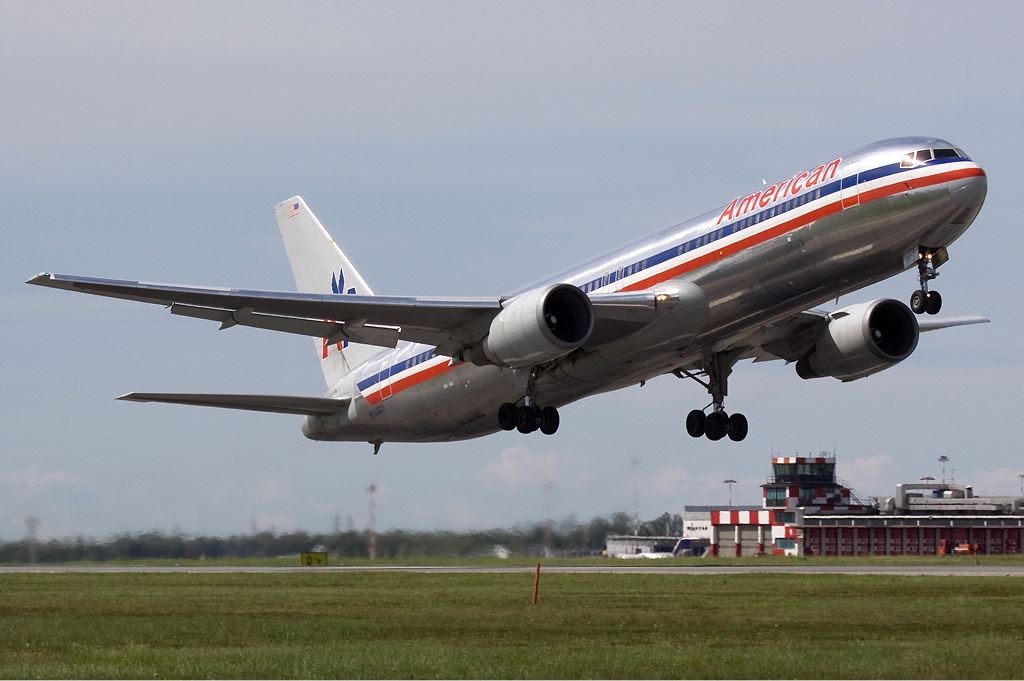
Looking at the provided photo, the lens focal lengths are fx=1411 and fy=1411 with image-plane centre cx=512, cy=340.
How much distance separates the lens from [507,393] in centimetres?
4125

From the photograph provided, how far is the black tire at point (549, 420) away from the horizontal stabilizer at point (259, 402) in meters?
9.30

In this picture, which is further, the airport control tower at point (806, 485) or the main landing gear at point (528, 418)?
the airport control tower at point (806, 485)

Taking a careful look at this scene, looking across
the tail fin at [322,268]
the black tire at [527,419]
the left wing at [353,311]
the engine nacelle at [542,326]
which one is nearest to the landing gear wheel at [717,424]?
the black tire at [527,419]

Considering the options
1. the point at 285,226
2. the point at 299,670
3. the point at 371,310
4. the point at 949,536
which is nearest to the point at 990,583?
the point at 371,310

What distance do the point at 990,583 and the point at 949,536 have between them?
78319 mm

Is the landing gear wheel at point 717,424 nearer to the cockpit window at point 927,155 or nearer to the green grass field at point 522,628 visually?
the green grass field at point 522,628

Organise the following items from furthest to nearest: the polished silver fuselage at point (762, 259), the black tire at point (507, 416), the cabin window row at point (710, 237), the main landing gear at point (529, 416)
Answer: the black tire at point (507, 416), the main landing gear at point (529, 416), the cabin window row at point (710, 237), the polished silver fuselage at point (762, 259)

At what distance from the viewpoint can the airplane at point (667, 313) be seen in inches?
1276

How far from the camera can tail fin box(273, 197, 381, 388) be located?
50719 mm

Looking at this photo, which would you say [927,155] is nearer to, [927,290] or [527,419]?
[927,290]

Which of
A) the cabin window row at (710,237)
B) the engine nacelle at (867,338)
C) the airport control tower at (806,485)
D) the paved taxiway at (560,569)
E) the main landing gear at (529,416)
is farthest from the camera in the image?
the airport control tower at (806,485)

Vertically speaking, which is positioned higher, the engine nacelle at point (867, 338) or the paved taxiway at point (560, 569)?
the engine nacelle at point (867, 338)

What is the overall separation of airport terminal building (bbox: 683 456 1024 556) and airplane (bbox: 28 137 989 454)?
6915 centimetres

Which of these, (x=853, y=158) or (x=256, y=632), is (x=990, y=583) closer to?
(x=853, y=158)
